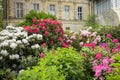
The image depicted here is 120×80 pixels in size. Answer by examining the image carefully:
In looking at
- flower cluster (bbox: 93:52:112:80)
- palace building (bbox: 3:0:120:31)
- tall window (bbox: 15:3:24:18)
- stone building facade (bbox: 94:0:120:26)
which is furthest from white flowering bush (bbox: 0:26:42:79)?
tall window (bbox: 15:3:24:18)

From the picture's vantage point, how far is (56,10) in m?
40.8

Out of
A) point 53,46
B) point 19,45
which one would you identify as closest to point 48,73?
point 19,45

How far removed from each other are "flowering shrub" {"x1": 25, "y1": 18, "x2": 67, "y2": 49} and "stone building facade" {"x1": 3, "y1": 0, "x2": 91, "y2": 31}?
2528cm

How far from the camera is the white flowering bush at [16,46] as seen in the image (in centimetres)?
1123

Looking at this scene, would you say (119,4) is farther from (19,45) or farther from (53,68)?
(53,68)

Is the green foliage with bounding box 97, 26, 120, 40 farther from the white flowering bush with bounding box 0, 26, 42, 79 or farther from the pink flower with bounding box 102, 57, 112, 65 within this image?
the pink flower with bounding box 102, 57, 112, 65

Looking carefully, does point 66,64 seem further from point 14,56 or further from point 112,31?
point 112,31

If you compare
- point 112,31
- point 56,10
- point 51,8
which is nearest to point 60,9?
point 56,10

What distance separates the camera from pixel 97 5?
36.8m

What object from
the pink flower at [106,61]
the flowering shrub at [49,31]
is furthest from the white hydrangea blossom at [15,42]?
the pink flower at [106,61]

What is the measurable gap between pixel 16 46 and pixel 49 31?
85.5 inches

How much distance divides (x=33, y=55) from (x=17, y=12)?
2824cm

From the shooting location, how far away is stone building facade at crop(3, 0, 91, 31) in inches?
1534

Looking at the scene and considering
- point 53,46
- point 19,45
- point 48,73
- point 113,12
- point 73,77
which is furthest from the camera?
point 113,12
